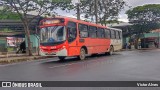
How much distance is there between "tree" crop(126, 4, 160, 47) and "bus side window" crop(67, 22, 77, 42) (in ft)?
112

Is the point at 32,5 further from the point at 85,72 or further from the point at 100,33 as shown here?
the point at 85,72

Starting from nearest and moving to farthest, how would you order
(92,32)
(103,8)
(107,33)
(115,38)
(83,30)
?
(83,30), (92,32), (107,33), (115,38), (103,8)

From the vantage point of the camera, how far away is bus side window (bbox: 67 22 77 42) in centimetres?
1818

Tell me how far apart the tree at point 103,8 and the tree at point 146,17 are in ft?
38.9

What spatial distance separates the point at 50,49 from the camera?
711 inches

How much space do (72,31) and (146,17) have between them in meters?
34.8

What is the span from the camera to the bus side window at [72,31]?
18.2 meters

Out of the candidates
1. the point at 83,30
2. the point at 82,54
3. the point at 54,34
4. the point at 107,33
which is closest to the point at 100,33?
the point at 107,33

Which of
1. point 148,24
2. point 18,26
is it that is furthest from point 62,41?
point 148,24

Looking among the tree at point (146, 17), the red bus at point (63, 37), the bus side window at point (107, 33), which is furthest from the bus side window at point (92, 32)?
the tree at point (146, 17)

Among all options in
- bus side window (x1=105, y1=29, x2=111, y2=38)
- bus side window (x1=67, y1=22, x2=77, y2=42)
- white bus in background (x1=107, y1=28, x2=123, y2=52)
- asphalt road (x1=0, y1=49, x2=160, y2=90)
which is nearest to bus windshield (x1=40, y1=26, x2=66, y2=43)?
bus side window (x1=67, y1=22, x2=77, y2=42)

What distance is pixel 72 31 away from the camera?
1861 centimetres

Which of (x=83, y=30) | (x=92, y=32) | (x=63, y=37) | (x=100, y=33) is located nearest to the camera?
(x=63, y=37)

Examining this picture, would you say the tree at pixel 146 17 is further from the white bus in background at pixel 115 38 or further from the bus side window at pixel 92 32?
the bus side window at pixel 92 32
